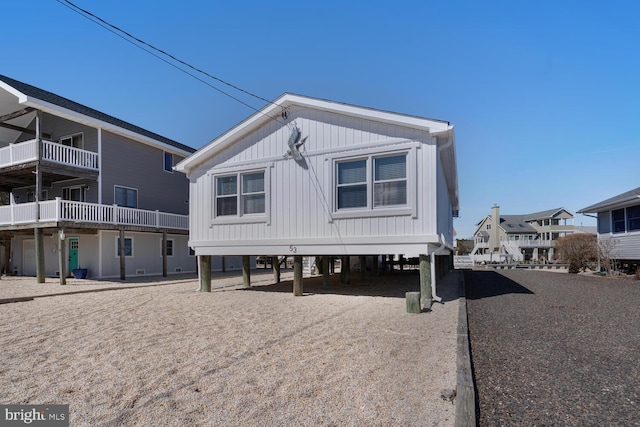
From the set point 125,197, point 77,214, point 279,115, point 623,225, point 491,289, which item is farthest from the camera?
point 623,225

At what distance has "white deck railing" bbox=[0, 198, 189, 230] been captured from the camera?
53.3ft

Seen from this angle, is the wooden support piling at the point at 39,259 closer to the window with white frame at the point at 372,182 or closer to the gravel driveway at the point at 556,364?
the window with white frame at the point at 372,182

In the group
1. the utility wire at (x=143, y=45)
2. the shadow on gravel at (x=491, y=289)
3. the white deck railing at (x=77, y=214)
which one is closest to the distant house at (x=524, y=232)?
the shadow on gravel at (x=491, y=289)

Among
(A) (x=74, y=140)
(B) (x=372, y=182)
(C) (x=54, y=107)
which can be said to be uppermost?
(C) (x=54, y=107)

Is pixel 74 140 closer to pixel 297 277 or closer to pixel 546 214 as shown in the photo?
pixel 297 277

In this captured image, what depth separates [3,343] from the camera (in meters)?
5.76

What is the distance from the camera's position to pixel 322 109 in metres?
10.6

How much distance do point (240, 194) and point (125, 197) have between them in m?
11.6

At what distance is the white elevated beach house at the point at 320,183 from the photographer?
30.8 feet

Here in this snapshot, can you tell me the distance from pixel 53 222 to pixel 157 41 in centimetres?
1085

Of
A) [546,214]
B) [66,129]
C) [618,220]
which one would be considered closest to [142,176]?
[66,129]

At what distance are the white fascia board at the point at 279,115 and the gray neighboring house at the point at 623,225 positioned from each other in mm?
16945

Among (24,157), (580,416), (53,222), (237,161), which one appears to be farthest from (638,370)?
(24,157)

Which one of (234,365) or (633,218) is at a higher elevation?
(633,218)
